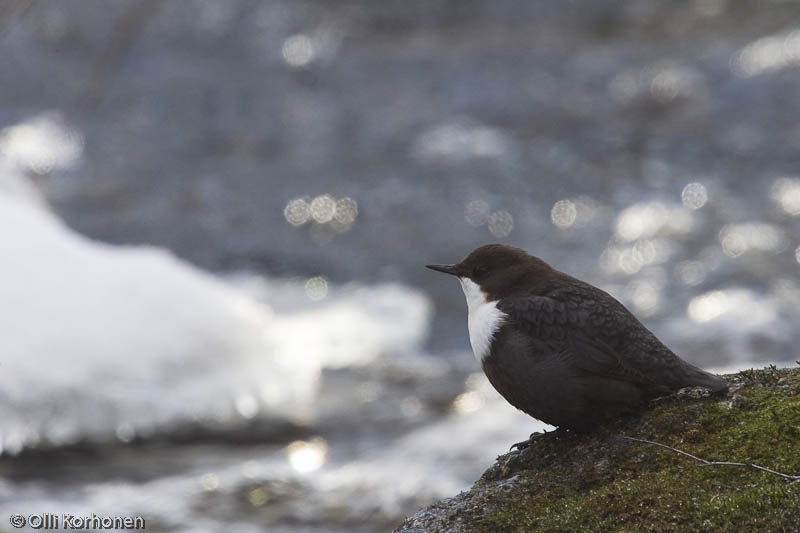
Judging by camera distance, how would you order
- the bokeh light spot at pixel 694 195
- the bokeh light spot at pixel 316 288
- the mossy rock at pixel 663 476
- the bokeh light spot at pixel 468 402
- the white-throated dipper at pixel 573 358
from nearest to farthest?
the mossy rock at pixel 663 476
the white-throated dipper at pixel 573 358
the bokeh light spot at pixel 468 402
the bokeh light spot at pixel 316 288
the bokeh light spot at pixel 694 195

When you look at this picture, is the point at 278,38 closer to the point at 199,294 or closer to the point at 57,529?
the point at 199,294

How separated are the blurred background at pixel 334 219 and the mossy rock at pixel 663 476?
2.16 meters

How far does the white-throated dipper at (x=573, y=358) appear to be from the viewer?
3199 mm

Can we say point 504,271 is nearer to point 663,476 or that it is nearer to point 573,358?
point 573,358

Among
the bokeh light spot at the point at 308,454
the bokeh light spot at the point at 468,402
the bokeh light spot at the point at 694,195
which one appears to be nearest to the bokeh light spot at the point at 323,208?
the bokeh light spot at the point at 468,402

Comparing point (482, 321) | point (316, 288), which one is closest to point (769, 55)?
point (316, 288)

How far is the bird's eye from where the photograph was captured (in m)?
3.81

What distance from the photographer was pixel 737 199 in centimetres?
906

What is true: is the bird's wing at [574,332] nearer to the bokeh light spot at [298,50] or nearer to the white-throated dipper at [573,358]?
the white-throated dipper at [573,358]

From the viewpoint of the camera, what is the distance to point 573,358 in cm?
324

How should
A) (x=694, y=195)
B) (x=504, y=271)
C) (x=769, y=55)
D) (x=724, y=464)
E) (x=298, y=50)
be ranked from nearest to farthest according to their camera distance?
(x=724, y=464) → (x=504, y=271) → (x=694, y=195) → (x=769, y=55) → (x=298, y=50)

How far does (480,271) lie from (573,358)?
0.71 metres

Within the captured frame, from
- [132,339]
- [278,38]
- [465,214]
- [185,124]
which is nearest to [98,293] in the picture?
[132,339]

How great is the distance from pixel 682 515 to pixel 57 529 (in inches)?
147
